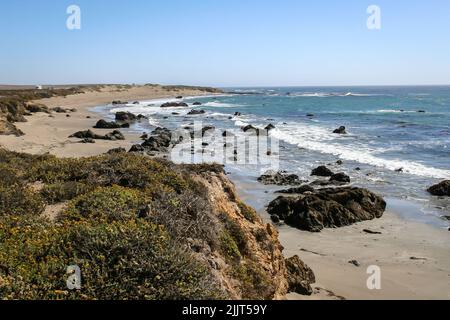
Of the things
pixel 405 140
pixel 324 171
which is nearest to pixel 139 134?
pixel 324 171

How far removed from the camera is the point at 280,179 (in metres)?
20.4

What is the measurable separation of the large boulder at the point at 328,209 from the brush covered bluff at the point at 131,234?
5045 mm

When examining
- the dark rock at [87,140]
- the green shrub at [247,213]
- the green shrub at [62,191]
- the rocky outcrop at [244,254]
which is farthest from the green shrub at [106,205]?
the dark rock at [87,140]

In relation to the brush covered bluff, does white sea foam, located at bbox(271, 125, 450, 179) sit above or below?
below

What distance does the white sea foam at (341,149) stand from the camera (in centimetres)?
2350

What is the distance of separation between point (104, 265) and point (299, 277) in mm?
5705

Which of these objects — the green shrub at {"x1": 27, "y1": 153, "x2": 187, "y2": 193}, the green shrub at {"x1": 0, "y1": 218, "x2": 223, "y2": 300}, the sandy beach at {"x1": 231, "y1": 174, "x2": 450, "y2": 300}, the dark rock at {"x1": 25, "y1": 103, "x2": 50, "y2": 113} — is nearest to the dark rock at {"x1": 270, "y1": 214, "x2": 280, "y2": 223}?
the sandy beach at {"x1": 231, "y1": 174, "x2": 450, "y2": 300}

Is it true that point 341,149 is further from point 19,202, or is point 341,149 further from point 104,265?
point 104,265

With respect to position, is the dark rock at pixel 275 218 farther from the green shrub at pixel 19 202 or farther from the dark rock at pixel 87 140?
the dark rock at pixel 87 140

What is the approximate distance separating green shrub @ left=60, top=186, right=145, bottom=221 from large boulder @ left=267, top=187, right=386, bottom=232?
25.3 ft

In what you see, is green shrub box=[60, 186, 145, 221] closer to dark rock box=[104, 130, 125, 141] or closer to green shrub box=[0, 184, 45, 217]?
green shrub box=[0, 184, 45, 217]

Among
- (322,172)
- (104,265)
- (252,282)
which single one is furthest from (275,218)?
(104,265)

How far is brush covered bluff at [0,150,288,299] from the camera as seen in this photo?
16.5 feet
